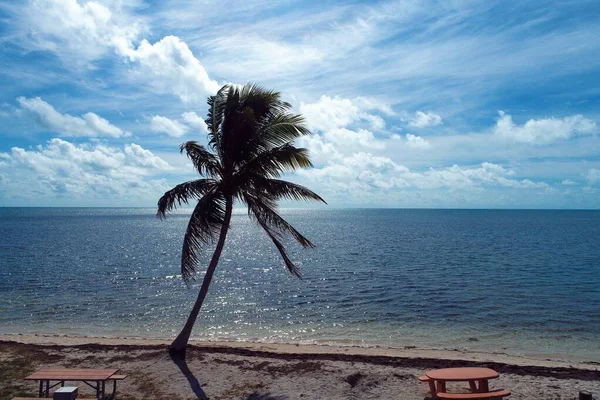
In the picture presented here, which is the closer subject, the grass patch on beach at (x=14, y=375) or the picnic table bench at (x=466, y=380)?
the picnic table bench at (x=466, y=380)

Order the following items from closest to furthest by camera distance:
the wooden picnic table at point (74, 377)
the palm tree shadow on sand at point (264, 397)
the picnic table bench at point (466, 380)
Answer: the picnic table bench at point (466, 380) → the wooden picnic table at point (74, 377) → the palm tree shadow on sand at point (264, 397)

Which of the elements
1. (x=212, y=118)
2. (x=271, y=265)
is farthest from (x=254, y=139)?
(x=271, y=265)

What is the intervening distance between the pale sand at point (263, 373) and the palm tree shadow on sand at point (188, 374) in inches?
1.0

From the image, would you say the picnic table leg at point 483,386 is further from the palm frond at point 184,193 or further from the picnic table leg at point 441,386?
the palm frond at point 184,193

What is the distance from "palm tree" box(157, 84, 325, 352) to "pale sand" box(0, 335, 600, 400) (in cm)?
141

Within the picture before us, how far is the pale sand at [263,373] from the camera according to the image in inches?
432

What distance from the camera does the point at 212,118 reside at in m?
13.6

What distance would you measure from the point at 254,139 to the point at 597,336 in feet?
56.4

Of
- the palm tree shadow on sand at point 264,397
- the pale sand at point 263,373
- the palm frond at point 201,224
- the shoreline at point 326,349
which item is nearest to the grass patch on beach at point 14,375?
the pale sand at point 263,373

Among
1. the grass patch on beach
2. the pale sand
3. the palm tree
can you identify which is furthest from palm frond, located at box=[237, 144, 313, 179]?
the grass patch on beach

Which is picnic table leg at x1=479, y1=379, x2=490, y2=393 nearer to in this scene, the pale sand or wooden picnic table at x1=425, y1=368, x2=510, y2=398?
wooden picnic table at x1=425, y1=368, x2=510, y2=398

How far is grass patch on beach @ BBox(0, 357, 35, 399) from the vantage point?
10.8 m

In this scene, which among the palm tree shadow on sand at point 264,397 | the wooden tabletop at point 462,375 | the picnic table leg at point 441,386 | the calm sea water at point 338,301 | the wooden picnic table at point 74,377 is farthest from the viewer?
the calm sea water at point 338,301

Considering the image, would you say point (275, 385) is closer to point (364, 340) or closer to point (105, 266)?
point (364, 340)
